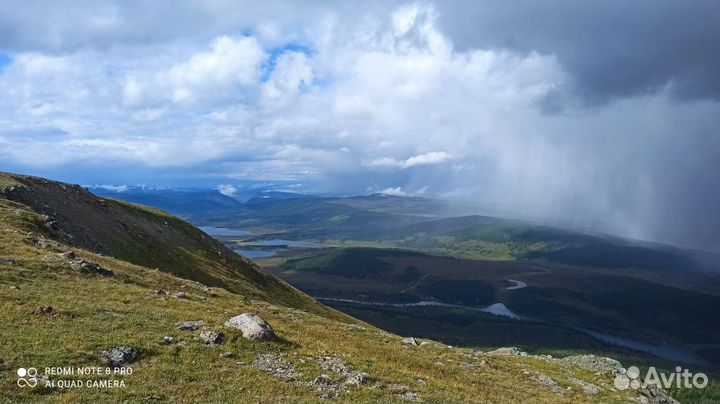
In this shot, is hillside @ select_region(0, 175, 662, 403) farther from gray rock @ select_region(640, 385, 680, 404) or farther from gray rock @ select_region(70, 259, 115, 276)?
gray rock @ select_region(640, 385, 680, 404)

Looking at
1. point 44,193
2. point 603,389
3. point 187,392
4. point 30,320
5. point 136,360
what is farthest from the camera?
point 44,193

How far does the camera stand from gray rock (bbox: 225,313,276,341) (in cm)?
2990

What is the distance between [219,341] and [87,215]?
64627 mm

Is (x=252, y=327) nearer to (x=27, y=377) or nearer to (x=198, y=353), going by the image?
(x=198, y=353)

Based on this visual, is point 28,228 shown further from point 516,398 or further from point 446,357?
point 516,398

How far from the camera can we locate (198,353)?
26.5 metres

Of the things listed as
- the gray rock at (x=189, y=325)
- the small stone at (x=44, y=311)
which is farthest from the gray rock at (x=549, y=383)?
the small stone at (x=44, y=311)

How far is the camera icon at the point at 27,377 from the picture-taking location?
2033 centimetres

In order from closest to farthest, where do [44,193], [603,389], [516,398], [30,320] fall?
[30,320], [516,398], [603,389], [44,193]

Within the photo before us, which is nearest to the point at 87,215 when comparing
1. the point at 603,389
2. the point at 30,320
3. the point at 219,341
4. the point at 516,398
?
the point at 30,320

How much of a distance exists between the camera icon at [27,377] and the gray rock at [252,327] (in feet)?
38.8

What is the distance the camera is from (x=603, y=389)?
38.6 metres

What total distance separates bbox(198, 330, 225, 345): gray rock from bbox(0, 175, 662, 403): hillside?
0.27 feet

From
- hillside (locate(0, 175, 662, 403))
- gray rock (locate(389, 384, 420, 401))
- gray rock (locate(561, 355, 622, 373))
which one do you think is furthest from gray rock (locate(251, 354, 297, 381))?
gray rock (locate(561, 355, 622, 373))
